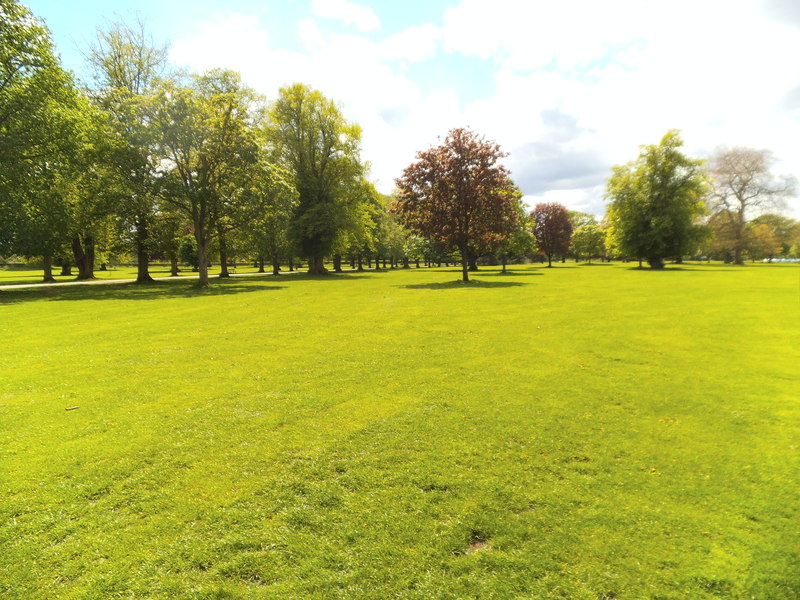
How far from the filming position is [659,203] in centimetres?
5941

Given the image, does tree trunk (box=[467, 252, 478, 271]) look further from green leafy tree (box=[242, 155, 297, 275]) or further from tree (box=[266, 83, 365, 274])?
green leafy tree (box=[242, 155, 297, 275])

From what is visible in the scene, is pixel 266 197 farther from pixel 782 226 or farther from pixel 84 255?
pixel 782 226

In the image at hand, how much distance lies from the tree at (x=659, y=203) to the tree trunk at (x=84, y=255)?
262 ft

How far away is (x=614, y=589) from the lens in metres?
2.96

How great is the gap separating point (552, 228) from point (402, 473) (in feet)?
283

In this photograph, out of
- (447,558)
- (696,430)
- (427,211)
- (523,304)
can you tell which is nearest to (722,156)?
(427,211)

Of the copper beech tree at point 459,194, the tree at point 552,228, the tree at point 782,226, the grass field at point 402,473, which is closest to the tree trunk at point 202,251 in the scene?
the copper beech tree at point 459,194

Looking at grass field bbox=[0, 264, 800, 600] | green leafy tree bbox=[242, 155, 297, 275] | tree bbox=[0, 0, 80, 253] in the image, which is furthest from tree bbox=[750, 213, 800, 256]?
tree bbox=[0, 0, 80, 253]

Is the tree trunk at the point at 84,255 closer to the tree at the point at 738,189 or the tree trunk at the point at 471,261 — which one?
the tree trunk at the point at 471,261

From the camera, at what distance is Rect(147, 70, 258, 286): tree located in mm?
29578

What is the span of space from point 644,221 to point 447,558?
236ft

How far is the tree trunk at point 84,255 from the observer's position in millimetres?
45094

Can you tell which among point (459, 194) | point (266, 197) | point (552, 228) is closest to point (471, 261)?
point (552, 228)

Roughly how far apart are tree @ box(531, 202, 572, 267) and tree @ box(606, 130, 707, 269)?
1751 cm
